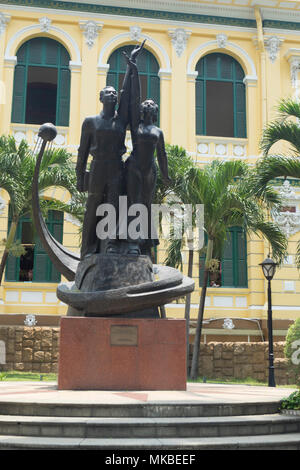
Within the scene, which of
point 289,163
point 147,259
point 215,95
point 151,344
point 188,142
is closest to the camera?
point 151,344

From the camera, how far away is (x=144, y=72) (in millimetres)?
23000

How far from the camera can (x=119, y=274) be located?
28.4 ft

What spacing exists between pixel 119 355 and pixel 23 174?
9320 millimetres

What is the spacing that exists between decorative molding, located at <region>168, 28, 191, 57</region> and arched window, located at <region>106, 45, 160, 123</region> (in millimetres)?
944

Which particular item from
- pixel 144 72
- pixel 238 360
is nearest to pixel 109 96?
pixel 238 360

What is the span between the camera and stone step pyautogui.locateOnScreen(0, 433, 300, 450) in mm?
5496

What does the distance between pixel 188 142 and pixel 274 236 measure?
679cm

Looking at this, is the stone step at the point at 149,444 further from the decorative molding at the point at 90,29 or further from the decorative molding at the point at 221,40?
the decorative molding at the point at 221,40

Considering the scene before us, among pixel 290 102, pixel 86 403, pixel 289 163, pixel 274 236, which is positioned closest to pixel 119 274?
pixel 86 403

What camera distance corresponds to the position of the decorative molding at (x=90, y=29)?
22.5 meters

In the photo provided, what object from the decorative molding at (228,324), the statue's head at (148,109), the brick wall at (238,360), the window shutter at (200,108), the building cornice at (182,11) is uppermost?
the building cornice at (182,11)

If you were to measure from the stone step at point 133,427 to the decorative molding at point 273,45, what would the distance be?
19.4 metres

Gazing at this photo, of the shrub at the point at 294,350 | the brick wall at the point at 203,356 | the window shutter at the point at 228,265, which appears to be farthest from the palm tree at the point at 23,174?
the shrub at the point at 294,350

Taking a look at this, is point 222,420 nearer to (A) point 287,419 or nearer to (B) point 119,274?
(A) point 287,419
